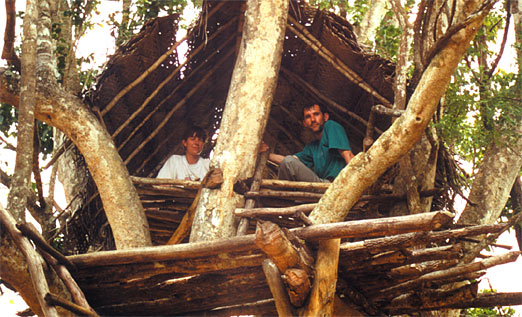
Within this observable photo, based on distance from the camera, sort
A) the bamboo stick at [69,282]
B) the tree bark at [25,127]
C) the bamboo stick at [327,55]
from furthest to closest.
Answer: the bamboo stick at [327,55]
the tree bark at [25,127]
the bamboo stick at [69,282]

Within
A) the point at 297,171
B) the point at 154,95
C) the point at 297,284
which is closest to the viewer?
the point at 297,284

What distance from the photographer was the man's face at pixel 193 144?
21.8 feet

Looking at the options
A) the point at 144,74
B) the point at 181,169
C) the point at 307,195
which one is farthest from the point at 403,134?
the point at 181,169

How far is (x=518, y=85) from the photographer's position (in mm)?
5445

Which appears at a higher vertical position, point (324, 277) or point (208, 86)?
point (208, 86)

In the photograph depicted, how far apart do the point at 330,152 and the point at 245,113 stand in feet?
3.84

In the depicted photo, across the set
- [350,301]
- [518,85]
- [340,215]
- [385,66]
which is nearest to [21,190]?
[340,215]

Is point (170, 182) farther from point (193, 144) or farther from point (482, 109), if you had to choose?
point (482, 109)

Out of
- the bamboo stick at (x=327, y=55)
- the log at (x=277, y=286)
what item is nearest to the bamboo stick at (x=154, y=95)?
the bamboo stick at (x=327, y=55)

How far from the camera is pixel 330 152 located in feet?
18.9

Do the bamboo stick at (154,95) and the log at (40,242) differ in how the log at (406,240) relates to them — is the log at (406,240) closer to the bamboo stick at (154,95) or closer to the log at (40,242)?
the log at (40,242)

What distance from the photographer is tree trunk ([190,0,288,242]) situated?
15.1ft

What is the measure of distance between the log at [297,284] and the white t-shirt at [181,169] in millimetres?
2952

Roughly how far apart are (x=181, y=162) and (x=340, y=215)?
2901 millimetres
